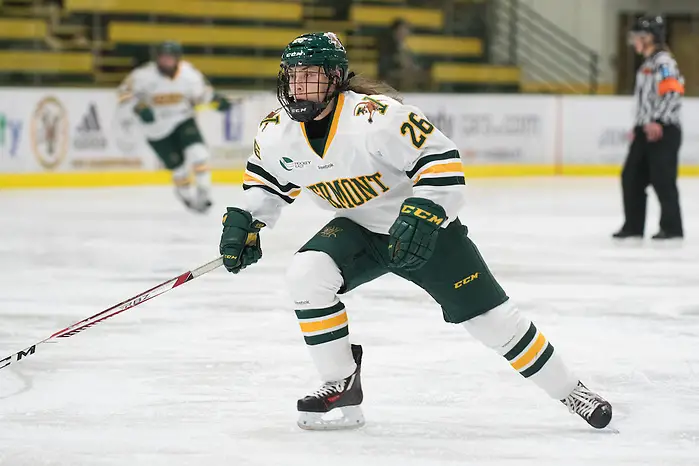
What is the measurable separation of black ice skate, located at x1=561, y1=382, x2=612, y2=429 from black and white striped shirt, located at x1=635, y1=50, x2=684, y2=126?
15.2 feet

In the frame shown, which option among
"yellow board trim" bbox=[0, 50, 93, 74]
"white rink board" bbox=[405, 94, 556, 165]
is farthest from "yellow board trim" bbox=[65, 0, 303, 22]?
"white rink board" bbox=[405, 94, 556, 165]

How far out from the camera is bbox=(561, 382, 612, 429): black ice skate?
9.05 feet

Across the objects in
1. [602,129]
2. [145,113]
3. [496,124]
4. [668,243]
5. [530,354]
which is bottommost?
[602,129]

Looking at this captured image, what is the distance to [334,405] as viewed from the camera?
9.25ft

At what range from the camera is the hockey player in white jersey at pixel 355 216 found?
264cm

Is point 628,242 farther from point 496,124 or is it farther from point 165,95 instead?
point 496,124

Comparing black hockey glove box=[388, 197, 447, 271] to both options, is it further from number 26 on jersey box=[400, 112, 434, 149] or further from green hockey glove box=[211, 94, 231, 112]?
green hockey glove box=[211, 94, 231, 112]

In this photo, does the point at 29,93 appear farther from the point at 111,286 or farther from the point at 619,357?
the point at 619,357

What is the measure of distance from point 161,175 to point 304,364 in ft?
27.0

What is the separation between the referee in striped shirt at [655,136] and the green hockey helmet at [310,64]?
15.3 ft

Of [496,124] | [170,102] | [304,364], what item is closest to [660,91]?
[170,102]

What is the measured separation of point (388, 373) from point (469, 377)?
0.76 ft

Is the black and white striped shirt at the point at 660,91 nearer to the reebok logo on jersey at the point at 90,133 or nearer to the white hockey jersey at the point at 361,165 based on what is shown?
the white hockey jersey at the point at 361,165

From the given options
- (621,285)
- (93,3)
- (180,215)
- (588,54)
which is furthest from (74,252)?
(588,54)
